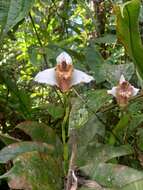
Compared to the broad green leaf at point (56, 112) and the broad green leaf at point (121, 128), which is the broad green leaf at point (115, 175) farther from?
the broad green leaf at point (56, 112)

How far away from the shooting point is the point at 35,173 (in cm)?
64

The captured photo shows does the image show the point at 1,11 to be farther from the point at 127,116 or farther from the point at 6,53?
the point at 6,53

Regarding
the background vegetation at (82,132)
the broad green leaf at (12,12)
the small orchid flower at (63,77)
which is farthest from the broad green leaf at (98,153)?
the broad green leaf at (12,12)

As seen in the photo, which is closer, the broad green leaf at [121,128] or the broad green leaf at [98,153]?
the broad green leaf at [98,153]

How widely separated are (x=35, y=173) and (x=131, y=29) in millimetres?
266

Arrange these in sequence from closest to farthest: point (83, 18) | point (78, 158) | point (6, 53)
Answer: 1. point (78, 158)
2. point (6, 53)
3. point (83, 18)

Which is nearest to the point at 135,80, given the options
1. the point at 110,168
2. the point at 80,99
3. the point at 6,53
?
the point at 80,99

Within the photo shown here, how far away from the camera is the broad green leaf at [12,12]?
0.64 metres

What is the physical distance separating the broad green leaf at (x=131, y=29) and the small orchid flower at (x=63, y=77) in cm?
8

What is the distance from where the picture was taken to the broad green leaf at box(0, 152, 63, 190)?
61 cm

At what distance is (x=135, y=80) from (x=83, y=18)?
112 cm

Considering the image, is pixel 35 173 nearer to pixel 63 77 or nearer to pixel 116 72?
pixel 63 77

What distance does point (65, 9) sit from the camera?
1577 millimetres

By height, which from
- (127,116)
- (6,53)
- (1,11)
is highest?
(1,11)
